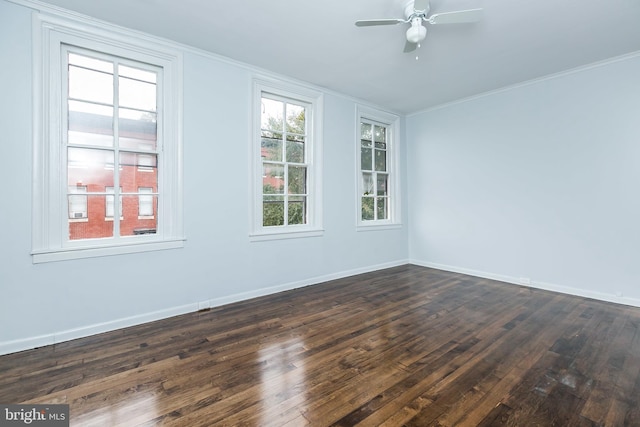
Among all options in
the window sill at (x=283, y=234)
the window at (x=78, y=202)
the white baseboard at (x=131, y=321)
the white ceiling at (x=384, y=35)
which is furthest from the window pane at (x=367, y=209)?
the window at (x=78, y=202)

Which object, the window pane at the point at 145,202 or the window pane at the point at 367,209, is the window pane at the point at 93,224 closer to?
the window pane at the point at 145,202

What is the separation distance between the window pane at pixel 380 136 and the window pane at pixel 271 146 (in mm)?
2076

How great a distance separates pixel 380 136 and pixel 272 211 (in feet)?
8.95

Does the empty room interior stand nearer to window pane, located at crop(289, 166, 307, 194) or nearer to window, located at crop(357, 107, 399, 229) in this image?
window pane, located at crop(289, 166, 307, 194)

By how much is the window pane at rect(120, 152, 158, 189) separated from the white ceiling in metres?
1.25

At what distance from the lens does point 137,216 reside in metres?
3.01

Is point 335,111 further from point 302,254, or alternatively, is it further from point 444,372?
point 444,372

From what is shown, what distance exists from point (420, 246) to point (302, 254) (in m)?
2.56

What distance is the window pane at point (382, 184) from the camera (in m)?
5.41

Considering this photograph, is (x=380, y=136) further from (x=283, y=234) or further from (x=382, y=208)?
(x=283, y=234)

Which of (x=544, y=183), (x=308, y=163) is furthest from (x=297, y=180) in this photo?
(x=544, y=183)

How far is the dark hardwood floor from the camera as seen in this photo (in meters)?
1.66

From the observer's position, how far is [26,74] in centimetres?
242

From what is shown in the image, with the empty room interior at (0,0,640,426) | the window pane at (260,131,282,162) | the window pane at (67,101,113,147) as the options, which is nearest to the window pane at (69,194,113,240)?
the empty room interior at (0,0,640,426)
